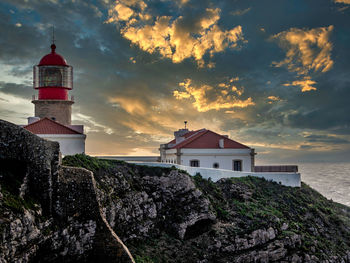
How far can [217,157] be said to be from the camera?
99.7 feet

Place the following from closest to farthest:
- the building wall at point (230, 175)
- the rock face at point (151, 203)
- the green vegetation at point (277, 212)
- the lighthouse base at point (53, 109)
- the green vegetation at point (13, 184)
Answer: the green vegetation at point (13, 184), the rock face at point (151, 203), the green vegetation at point (277, 212), the building wall at point (230, 175), the lighthouse base at point (53, 109)

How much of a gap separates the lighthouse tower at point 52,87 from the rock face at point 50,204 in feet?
76.7

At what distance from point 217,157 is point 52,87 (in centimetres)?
1680

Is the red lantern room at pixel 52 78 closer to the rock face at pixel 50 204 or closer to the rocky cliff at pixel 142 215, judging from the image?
the rocky cliff at pixel 142 215

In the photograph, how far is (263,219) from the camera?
20.7m

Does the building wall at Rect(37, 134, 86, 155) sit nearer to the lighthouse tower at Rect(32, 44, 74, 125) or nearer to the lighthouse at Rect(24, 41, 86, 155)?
the lighthouse at Rect(24, 41, 86, 155)

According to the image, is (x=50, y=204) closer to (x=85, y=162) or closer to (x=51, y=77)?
(x=85, y=162)

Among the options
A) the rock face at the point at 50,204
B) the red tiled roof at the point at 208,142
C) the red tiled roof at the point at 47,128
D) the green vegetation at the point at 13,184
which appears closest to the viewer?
the green vegetation at the point at 13,184

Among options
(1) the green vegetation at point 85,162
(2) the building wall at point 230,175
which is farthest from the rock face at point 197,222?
(2) the building wall at point 230,175

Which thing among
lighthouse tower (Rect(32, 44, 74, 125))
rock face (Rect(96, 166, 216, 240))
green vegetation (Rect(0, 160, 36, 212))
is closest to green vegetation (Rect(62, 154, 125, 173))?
rock face (Rect(96, 166, 216, 240))

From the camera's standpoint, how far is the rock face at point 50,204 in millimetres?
8805

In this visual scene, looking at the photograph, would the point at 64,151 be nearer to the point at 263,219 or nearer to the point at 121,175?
the point at 121,175

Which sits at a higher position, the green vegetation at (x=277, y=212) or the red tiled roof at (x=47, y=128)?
the red tiled roof at (x=47, y=128)

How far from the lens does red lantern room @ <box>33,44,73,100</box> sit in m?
31.5
